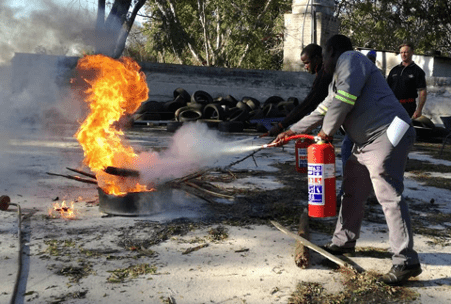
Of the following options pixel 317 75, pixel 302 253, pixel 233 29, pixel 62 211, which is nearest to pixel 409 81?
pixel 317 75

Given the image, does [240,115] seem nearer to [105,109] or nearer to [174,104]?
[174,104]

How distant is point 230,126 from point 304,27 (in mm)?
7740

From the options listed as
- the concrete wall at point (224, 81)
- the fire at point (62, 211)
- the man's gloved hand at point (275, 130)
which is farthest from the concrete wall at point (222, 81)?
the man's gloved hand at point (275, 130)

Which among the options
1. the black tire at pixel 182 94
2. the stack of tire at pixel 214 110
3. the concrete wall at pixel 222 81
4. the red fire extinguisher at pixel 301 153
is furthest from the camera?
the concrete wall at pixel 222 81

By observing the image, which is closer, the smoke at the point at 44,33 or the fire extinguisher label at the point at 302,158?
the fire extinguisher label at the point at 302,158

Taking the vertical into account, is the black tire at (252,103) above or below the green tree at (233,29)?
below

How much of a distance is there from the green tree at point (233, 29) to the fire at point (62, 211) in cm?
1945

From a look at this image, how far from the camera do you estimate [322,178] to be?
12.4 feet

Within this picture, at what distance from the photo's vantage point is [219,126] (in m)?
13.2

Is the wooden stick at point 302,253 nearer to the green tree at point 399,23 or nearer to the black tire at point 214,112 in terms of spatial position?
the black tire at point 214,112

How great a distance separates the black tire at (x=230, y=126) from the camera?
13.1 meters

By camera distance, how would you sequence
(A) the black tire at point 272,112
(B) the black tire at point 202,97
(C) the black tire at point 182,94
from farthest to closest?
(C) the black tire at point 182,94
(B) the black tire at point 202,97
(A) the black tire at point 272,112

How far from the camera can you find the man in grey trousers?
10.7ft

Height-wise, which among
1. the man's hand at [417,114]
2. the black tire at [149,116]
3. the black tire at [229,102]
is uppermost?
the man's hand at [417,114]
